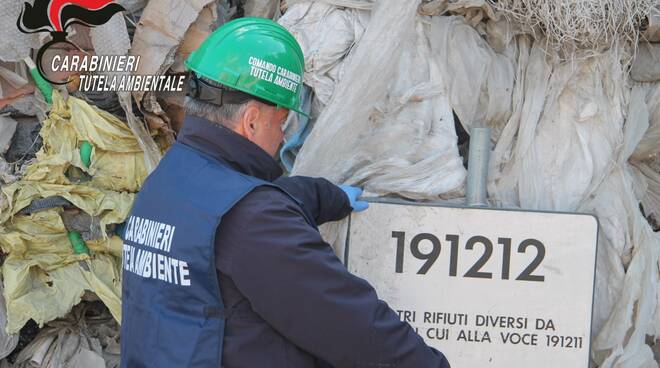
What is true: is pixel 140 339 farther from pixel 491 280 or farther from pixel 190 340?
pixel 491 280

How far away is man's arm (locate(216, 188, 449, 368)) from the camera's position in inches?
73.0

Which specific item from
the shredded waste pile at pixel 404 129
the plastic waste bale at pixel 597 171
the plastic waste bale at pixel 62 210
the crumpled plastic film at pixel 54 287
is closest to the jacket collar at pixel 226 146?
the shredded waste pile at pixel 404 129

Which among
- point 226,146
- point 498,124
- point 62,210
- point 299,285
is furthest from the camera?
point 62,210

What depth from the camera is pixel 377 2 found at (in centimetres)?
307

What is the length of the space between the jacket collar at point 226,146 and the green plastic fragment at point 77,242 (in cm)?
161

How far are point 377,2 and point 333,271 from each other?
4.76 ft

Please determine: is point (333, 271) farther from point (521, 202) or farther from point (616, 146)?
point (616, 146)

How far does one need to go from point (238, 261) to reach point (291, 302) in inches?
5.7

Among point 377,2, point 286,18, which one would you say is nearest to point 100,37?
point 286,18

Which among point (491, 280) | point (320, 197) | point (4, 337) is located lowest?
point (4, 337)

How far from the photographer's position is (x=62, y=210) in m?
3.44

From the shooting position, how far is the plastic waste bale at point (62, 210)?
3395 mm

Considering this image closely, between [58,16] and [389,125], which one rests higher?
[58,16]

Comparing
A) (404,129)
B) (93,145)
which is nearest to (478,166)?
(404,129)
